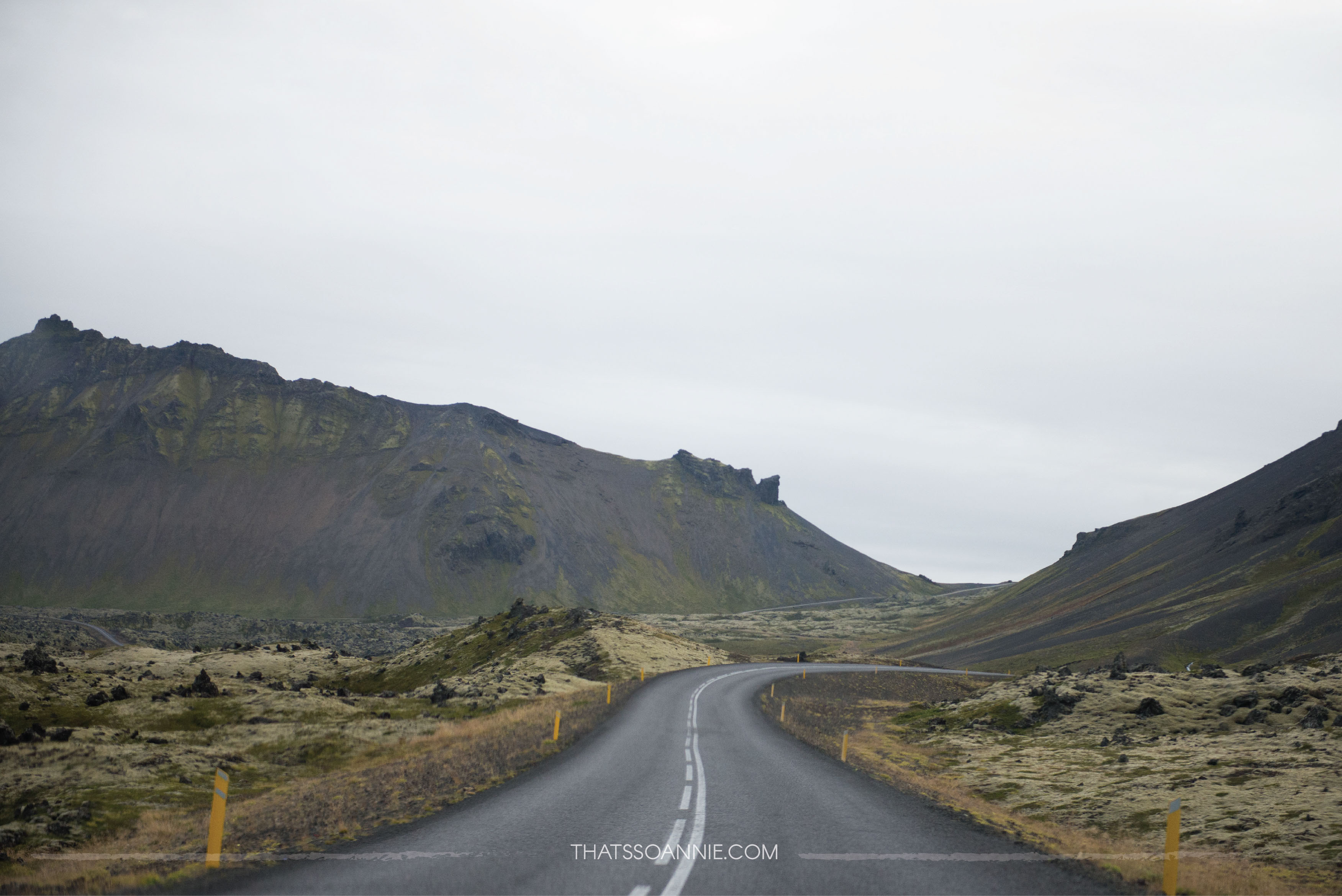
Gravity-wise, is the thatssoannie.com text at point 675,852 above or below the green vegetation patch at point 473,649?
above

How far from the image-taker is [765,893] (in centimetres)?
963

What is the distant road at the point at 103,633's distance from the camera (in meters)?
86.9

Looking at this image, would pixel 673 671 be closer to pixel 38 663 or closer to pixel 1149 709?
pixel 1149 709

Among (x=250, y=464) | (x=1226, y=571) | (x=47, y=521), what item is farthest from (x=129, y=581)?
(x=1226, y=571)

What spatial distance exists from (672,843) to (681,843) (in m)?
0.14

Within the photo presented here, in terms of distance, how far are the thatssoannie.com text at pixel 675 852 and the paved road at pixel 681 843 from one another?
0.04m

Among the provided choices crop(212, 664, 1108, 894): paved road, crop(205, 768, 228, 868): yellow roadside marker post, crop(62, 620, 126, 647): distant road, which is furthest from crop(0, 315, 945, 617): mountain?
crop(205, 768, 228, 868): yellow roadside marker post

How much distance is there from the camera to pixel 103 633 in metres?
93.8

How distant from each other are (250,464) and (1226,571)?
206427 millimetres

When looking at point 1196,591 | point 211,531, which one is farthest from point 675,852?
point 211,531

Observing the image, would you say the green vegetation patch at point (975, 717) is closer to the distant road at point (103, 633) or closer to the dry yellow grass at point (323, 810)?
the dry yellow grass at point (323, 810)

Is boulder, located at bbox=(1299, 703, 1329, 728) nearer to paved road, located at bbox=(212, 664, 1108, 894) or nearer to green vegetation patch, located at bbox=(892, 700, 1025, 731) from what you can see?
green vegetation patch, located at bbox=(892, 700, 1025, 731)

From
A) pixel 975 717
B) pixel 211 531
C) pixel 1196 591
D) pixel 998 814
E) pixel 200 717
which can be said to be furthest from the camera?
pixel 211 531

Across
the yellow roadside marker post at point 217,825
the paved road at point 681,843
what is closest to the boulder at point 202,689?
the paved road at point 681,843
